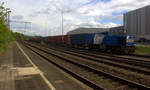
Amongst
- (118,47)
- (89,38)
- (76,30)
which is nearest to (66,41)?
(89,38)

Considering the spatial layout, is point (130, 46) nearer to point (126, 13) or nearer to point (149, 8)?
point (149, 8)

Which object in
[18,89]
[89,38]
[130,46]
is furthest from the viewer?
[89,38]

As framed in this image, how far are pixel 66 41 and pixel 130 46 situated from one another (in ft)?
75.7

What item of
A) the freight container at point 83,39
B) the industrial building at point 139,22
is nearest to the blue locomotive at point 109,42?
the freight container at point 83,39

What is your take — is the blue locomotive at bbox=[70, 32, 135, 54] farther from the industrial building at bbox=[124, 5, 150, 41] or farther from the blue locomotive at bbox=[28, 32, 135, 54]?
the industrial building at bbox=[124, 5, 150, 41]

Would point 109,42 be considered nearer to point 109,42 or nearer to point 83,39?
point 109,42

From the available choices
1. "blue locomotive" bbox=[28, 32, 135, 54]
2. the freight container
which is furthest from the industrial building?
"blue locomotive" bbox=[28, 32, 135, 54]

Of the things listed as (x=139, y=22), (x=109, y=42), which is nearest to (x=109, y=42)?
(x=109, y=42)

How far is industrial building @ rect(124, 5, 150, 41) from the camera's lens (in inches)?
2432

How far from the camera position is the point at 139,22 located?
2616 inches

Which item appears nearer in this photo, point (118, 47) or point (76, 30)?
point (118, 47)

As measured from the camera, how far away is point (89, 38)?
29141 millimetres

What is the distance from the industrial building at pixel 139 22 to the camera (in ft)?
203

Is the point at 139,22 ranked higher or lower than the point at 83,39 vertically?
higher
